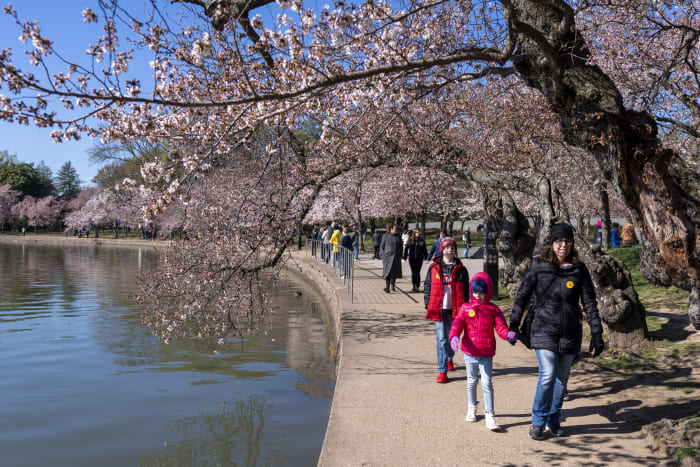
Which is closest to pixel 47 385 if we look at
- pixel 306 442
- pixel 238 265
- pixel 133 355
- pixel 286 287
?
pixel 133 355

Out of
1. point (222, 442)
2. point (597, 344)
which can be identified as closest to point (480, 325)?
point (597, 344)

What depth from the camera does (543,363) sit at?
494 cm

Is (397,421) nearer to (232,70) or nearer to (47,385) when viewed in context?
(232,70)

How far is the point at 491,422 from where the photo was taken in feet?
16.8

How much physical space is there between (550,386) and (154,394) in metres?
6.67

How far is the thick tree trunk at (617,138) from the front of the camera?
17.6ft

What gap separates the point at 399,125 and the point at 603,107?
712cm

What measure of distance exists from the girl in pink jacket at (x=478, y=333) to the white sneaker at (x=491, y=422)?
0.28 feet

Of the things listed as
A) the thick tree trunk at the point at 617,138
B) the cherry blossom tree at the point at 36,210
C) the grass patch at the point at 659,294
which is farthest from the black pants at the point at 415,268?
the cherry blossom tree at the point at 36,210

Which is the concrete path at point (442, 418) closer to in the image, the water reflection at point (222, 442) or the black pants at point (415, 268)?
the water reflection at point (222, 442)

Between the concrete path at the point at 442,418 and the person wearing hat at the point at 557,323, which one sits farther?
the person wearing hat at the point at 557,323

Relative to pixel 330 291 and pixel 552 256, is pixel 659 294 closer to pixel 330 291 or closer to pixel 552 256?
pixel 552 256

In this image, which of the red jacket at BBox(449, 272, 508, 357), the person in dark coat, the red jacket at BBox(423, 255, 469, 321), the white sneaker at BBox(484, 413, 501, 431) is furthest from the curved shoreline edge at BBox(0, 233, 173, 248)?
the white sneaker at BBox(484, 413, 501, 431)

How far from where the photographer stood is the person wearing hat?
16.0 feet
